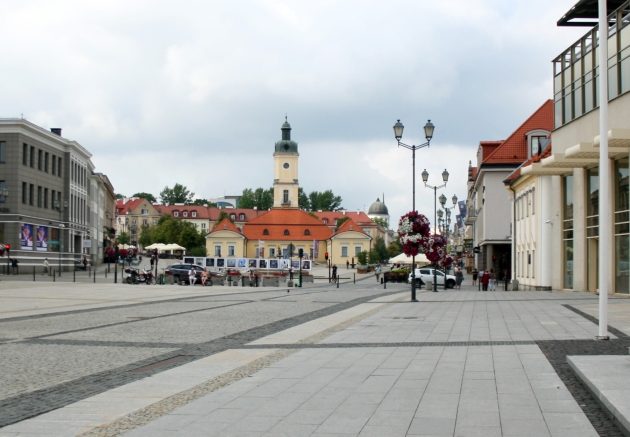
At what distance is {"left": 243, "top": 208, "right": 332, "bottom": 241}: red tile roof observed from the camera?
501 ft

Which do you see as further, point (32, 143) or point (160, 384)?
point (32, 143)

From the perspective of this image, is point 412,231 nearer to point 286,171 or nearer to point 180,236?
point 180,236

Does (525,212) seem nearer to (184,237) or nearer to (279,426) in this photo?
(279,426)

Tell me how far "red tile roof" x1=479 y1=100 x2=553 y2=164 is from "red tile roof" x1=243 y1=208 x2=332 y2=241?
85306mm

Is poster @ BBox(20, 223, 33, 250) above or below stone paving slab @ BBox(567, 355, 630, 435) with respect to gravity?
above

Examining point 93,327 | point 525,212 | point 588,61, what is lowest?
point 93,327

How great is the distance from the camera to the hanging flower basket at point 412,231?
35.9 m

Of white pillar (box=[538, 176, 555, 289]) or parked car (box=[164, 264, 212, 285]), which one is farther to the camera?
parked car (box=[164, 264, 212, 285])

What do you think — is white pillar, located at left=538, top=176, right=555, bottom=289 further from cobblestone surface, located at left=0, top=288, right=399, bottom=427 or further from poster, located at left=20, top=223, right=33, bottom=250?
poster, located at left=20, top=223, right=33, bottom=250

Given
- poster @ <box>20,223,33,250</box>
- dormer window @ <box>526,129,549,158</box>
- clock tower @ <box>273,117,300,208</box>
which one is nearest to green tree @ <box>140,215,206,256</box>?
clock tower @ <box>273,117,300,208</box>

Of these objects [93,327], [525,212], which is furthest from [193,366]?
[525,212]

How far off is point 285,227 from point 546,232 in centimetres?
10986

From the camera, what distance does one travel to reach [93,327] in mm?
20375

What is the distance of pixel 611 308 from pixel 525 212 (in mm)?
27038
